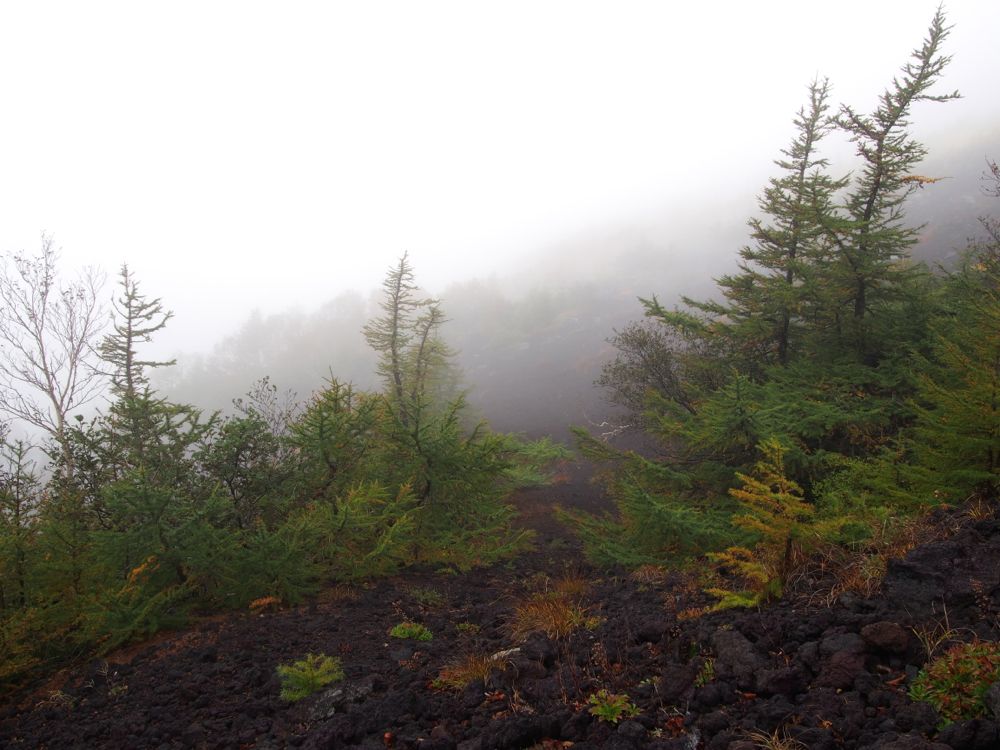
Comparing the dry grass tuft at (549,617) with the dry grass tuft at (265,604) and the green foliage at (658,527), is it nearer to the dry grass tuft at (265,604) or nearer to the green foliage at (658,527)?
the green foliage at (658,527)

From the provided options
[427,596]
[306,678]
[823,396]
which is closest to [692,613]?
[306,678]

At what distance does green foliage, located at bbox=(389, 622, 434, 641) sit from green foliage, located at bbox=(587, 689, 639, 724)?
9.61 feet

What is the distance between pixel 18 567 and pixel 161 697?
9.81 feet

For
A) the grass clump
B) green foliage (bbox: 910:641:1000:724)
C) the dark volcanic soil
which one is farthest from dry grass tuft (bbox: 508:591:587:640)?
green foliage (bbox: 910:641:1000:724)

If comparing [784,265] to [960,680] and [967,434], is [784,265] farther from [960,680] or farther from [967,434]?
[960,680]

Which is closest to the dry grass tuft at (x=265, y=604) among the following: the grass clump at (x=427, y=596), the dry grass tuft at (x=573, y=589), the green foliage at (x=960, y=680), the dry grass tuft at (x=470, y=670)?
the grass clump at (x=427, y=596)

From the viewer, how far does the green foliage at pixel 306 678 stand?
4.51 metres

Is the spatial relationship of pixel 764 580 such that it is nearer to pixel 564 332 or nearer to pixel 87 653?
pixel 87 653

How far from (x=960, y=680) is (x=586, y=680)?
230cm

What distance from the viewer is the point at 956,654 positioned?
2.79 metres

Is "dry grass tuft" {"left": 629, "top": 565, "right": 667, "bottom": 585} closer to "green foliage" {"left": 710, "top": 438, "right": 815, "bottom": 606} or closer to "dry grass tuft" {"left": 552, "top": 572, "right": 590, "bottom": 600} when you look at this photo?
"dry grass tuft" {"left": 552, "top": 572, "right": 590, "bottom": 600}

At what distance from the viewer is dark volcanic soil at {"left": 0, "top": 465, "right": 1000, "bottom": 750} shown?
9.57 feet

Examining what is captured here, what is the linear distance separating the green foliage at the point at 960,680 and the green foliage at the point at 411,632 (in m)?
4.65

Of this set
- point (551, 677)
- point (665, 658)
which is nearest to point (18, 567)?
point (551, 677)
